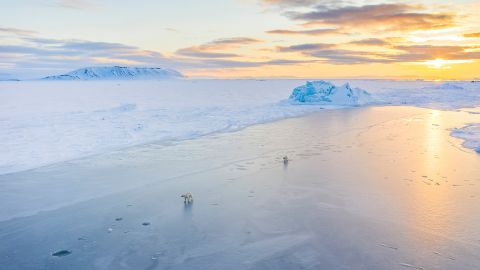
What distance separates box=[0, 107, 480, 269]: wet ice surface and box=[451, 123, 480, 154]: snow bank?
3.29ft

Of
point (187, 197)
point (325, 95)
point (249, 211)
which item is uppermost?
point (325, 95)

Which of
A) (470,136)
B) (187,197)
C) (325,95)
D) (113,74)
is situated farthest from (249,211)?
(113,74)

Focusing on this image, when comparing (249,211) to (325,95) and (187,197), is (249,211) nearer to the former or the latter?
(187,197)

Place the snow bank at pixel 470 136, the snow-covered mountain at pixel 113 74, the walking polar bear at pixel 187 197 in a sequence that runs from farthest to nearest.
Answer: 1. the snow-covered mountain at pixel 113 74
2. the snow bank at pixel 470 136
3. the walking polar bear at pixel 187 197

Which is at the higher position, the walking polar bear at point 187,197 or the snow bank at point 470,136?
the snow bank at point 470,136

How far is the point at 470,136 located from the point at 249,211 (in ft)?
30.5

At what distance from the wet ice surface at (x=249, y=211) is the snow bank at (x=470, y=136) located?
3.29ft

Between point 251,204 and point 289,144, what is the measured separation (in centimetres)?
535

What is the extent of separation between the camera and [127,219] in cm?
518

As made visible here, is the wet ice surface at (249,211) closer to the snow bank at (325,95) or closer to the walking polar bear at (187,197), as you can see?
the walking polar bear at (187,197)

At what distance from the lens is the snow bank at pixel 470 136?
10.2 meters

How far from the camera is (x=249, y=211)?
18.0 feet

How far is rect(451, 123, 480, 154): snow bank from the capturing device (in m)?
10.2

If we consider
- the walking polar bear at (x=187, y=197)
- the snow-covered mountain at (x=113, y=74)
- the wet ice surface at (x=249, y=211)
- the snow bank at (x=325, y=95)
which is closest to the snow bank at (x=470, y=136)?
the wet ice surface at (x=249, y=211)
